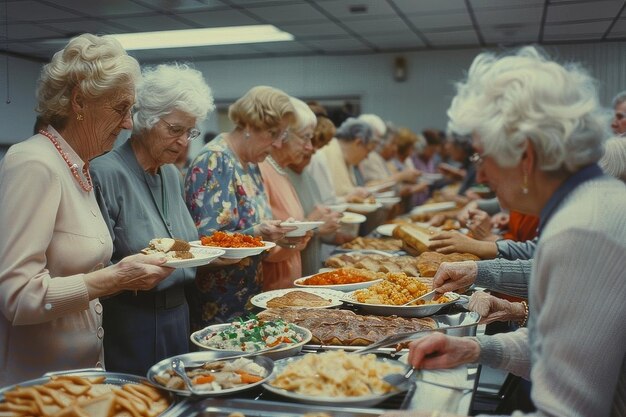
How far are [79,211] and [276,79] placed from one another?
382cm

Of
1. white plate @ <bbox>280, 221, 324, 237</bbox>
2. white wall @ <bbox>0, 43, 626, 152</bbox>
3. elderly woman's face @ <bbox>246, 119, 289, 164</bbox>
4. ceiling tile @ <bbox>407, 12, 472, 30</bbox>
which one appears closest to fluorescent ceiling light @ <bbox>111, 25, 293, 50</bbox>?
white wall @ <bbox>0, 43, 626, 152</bbox>

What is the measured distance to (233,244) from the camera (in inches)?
99.0

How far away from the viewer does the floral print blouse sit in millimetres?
2865

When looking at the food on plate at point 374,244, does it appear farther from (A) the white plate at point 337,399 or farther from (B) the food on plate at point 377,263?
(A) the white plate at point 337,399

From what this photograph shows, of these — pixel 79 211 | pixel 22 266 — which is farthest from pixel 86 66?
pixel 22 266

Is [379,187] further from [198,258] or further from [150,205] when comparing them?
[198,258]

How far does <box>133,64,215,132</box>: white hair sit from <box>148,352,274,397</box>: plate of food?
3.60 ft

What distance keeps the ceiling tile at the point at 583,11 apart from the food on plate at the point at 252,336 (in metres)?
2.79

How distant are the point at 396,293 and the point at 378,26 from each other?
557 centimetres

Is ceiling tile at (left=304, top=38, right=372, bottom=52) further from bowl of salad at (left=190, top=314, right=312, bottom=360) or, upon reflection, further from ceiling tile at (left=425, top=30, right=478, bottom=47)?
bowl of salad at (left=190, top=314, right=312, bottom=360)

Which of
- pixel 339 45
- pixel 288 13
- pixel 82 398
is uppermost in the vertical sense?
pixel 339 45

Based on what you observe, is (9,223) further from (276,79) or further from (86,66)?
(276,79)

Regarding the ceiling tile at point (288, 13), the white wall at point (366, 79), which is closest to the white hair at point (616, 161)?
the white wall at point (366, 79)

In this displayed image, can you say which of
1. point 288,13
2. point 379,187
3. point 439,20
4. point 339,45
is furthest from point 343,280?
point 339,45
